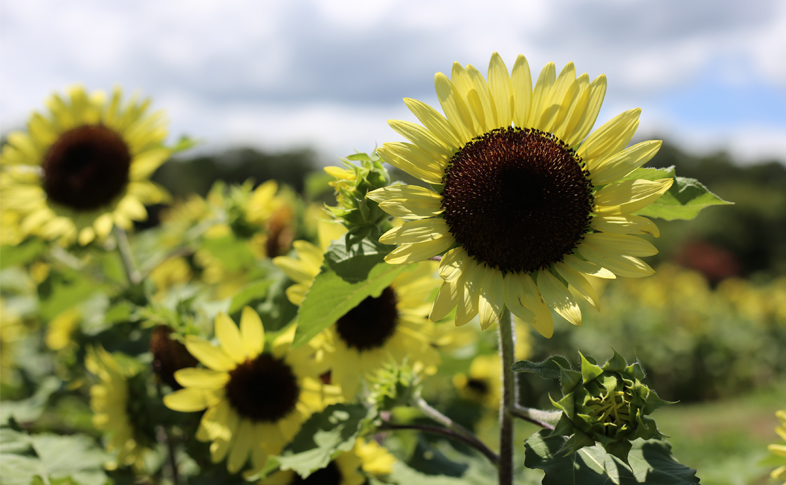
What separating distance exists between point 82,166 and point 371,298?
1.44m

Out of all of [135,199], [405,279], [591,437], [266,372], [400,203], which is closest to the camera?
[591,437]

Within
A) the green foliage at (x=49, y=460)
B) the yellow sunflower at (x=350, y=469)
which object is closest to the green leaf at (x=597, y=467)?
the yellow sunflower at (x=350, y=469)

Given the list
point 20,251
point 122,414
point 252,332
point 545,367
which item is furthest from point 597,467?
point 20,251

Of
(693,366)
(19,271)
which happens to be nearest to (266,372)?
(19,271)

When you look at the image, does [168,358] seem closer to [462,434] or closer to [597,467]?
[462,434]

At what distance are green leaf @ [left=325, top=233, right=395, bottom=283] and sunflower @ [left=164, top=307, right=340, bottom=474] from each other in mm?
372

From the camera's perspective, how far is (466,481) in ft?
5.10

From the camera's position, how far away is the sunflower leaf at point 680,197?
110 cm

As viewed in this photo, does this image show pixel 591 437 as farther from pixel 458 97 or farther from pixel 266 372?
pixel 266 372

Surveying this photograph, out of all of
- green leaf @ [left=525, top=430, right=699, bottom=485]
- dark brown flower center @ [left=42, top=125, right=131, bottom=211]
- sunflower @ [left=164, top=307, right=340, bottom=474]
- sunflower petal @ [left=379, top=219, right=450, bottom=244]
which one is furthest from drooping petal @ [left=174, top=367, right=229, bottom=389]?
dark brown flower center @ [left=42, top=125, right=131, bottom=211]

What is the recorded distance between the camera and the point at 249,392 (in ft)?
4.82

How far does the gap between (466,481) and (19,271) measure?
11.7ft

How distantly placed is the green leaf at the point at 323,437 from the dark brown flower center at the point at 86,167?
1.42 m

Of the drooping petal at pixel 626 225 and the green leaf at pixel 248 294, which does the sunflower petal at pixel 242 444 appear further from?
the drooping petal at pixel 626 225
